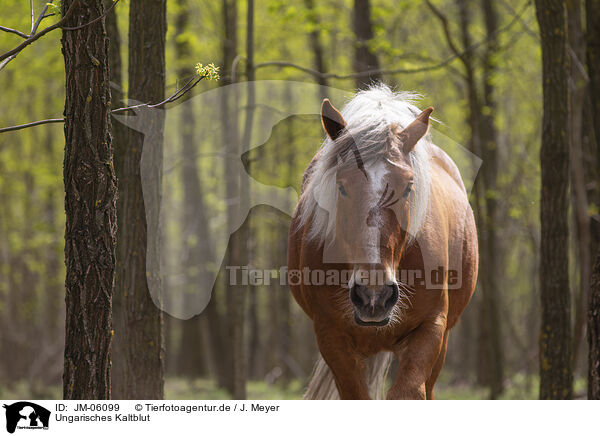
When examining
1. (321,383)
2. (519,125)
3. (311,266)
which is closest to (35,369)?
(321,383)

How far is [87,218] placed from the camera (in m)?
3.91

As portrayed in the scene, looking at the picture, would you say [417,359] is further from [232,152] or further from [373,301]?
[232,152]

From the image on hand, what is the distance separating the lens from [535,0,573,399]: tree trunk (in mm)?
6562

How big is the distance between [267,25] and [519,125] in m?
8.25

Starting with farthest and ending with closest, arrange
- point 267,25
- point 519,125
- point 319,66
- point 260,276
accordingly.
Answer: point 519,125 → point 267,25 → point 319,66 → point 260,276

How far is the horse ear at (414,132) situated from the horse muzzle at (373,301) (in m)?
1.10

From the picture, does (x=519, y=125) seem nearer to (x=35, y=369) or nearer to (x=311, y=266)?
(x=35, y=369)

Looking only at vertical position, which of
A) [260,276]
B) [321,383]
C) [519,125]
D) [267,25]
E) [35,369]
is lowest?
[35,369]

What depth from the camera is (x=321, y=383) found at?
21.3 ft

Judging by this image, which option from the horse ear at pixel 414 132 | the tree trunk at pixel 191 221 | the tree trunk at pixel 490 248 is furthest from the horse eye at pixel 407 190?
the tree trunk at pixel 191 221

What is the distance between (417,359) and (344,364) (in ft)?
2.02

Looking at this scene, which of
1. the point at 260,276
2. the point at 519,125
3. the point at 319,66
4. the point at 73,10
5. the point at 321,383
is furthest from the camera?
the point at 519,125
